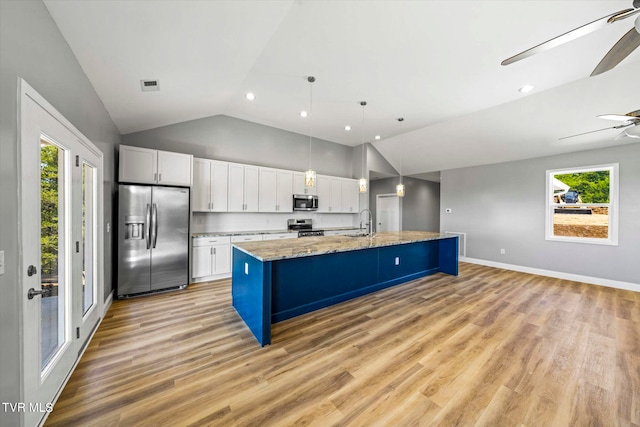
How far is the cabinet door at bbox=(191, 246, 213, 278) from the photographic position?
4176mm

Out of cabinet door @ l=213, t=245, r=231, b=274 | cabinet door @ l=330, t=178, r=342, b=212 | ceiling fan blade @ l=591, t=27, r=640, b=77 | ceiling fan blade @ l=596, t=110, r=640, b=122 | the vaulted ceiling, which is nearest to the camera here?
ceiling fan blade @ l=591, t=27, r=640, b=77

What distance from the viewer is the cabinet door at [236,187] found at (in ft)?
15.7

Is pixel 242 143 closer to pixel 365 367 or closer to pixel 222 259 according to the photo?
pixel 222 259

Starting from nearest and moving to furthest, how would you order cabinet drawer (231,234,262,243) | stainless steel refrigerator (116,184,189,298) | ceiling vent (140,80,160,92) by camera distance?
ceiling vent (140,80,160,92), stainless steel refrigerator (116,184,189,298), cabinet drawer (231,234,262,243)

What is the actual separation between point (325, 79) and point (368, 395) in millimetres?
3567

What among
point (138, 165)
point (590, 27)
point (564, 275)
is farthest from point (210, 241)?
point (564, 275)

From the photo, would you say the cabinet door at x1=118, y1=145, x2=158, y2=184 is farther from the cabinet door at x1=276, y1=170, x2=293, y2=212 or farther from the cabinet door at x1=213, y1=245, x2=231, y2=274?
the cabinet door at x1=276, y1=170, x2=293, y2=212

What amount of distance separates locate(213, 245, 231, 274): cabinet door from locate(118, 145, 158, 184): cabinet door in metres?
1.52

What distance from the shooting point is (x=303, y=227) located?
5859 millimetres

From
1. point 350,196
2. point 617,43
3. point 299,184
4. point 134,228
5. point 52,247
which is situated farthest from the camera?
point 350,196

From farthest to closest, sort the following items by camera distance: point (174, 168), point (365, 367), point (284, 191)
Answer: point (284, 191) → point (174, 168) → point (365, 367)

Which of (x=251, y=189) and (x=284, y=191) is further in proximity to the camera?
(x=284, y=191)

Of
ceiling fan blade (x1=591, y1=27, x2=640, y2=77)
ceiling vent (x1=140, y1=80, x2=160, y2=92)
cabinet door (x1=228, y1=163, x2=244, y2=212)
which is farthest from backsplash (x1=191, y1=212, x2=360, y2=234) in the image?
ceiling fan blade (x1=591, y1=27, x2=640, y2=77)

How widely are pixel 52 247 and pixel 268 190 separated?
3680 mm
